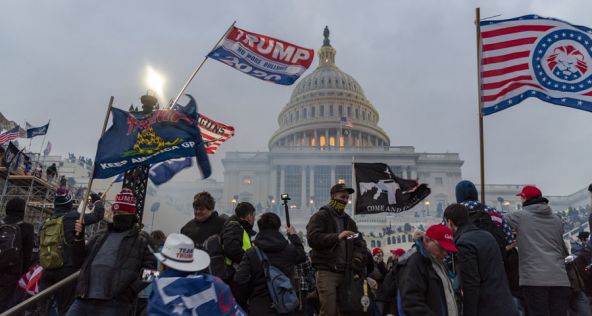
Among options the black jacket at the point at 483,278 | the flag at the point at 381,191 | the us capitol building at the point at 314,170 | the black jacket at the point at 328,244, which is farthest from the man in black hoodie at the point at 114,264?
the us capitol building at the point at 314,170

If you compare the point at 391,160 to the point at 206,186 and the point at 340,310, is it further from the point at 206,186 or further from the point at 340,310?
the point at 340,310

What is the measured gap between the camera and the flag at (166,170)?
8.09m

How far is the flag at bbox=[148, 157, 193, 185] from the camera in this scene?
26.5 feet

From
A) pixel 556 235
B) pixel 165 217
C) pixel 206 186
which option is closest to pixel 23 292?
pixel 556 235

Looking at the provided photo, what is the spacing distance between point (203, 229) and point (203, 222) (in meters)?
0.10

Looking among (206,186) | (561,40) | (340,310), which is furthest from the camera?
(206,186)

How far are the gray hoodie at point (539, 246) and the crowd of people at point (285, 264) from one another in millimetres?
11

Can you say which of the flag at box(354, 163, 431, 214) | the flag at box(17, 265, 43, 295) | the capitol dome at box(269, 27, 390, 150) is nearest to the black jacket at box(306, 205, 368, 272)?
the flag at box(17, 265, 43, 295)

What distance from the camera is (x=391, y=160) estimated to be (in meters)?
66.4

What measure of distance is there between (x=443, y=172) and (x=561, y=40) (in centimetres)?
6374

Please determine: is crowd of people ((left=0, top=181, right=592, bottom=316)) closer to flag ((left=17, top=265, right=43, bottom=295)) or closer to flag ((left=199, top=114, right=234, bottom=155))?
flag ((left=17, top=265, right=43, bottom=295))

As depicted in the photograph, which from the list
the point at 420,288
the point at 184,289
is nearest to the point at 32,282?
the point at 184,289

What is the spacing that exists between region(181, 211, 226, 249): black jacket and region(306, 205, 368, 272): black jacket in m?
1.15

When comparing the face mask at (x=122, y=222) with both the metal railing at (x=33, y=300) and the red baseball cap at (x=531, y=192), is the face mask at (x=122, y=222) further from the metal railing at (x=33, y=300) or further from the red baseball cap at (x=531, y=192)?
the red baseball cap at (x=531, y=192)
